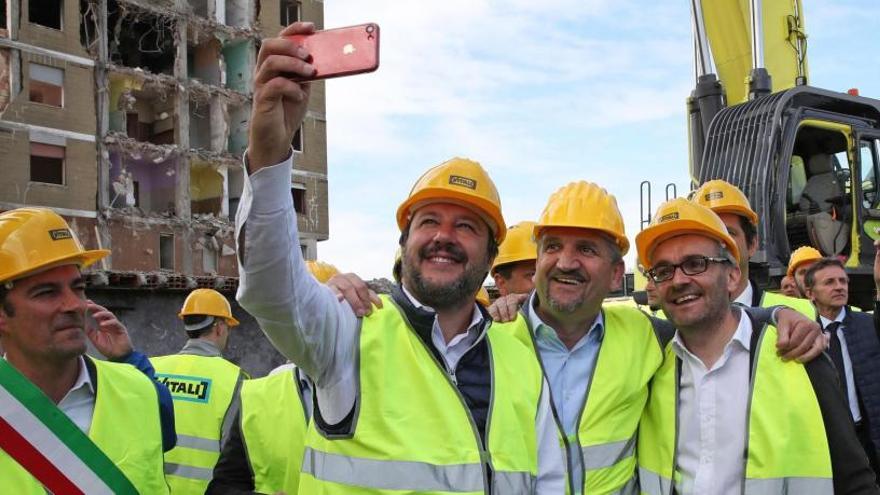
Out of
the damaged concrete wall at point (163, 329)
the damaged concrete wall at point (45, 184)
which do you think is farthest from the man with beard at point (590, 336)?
the damaged concrete wall at point (45, 184)

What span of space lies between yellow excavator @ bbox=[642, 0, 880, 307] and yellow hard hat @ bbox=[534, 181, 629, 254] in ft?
16.1

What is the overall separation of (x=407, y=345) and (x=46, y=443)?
1.20 m

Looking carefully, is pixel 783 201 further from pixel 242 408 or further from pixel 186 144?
pixel 186 144

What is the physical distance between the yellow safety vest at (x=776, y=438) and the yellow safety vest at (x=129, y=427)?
5.88ft

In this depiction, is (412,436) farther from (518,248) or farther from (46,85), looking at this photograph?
(46,85)

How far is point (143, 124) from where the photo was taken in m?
33.0

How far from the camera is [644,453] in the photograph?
10.7ft

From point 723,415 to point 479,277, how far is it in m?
0.99

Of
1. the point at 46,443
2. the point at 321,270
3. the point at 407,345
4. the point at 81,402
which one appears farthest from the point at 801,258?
the point at 46,443

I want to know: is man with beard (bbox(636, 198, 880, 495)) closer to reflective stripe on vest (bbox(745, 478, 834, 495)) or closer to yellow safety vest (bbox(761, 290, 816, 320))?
reflective stripe on vest (bbox(745, 478, 834, 495))

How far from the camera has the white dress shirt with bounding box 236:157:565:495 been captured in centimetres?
227

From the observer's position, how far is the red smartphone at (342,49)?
6.07 ft

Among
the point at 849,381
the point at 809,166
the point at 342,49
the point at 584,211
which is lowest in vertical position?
the point at 849,381

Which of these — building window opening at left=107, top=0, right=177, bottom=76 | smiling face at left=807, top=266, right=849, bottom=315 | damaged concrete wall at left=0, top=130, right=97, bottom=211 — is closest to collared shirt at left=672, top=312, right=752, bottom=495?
smiling face at left=807, top=266, right=849, bottom=315
